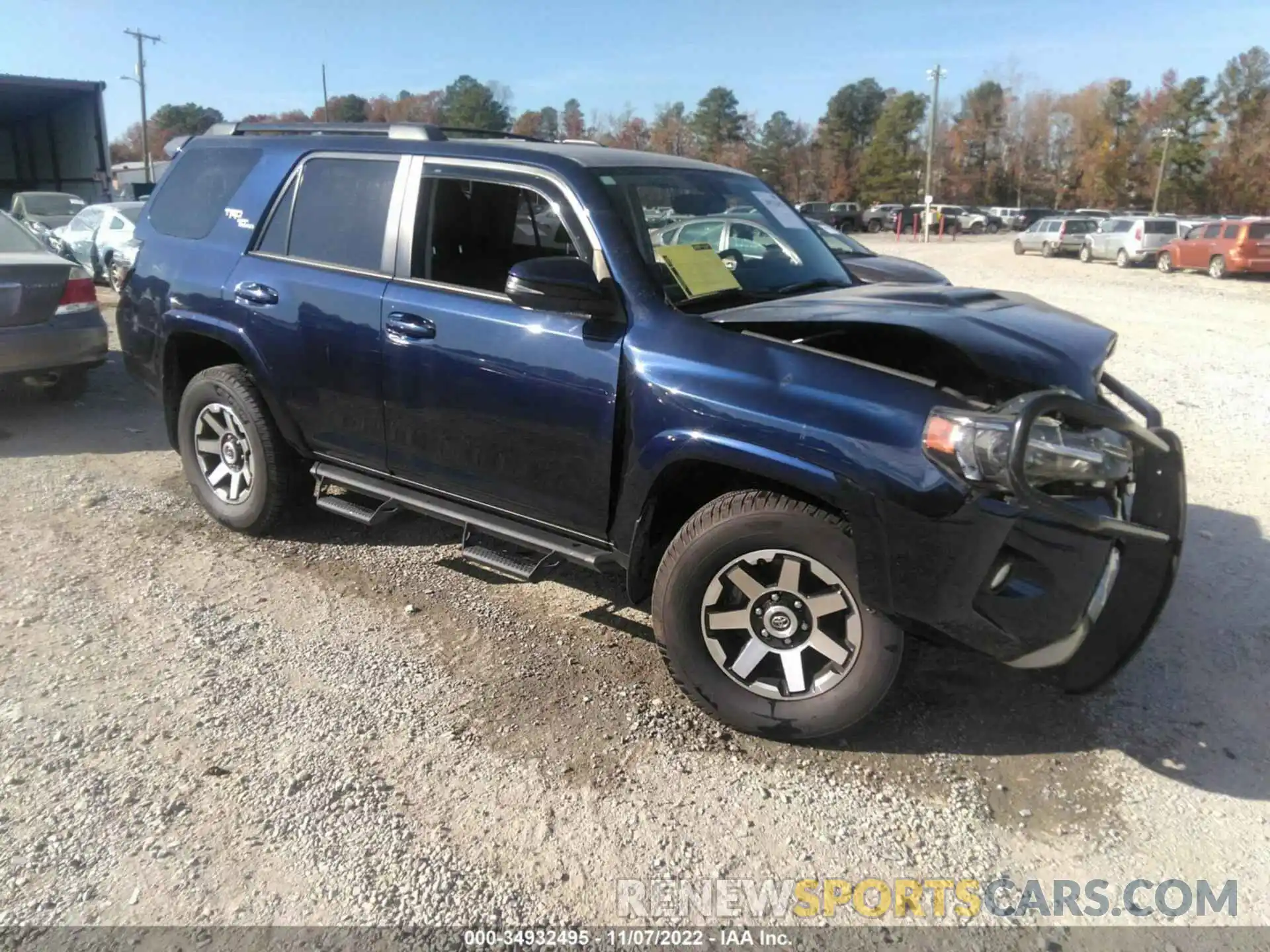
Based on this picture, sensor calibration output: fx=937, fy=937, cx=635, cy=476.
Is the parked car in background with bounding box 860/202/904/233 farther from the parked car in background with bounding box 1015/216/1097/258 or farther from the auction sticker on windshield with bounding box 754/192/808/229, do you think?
the auction sticker on windshield with bounding box 754/192/808/229

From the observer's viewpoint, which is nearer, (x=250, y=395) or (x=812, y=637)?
(x=812, y=637)

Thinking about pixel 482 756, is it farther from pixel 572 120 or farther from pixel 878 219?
pixel 572 120

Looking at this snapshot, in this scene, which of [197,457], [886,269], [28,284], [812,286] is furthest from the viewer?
[886,269]

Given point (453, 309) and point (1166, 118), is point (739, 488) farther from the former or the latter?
point (1166, 118)

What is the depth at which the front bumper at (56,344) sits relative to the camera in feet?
21.9

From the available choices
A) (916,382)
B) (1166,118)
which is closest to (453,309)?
(916,382)

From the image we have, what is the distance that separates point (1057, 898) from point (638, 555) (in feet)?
5.49

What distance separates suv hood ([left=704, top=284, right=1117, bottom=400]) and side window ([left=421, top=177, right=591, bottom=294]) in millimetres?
1053

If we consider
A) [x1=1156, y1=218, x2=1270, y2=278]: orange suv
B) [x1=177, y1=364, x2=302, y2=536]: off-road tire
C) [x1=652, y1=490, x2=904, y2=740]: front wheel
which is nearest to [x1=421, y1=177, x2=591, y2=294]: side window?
[x1=177, y1=364, x2=302, y2=536]: off-road tire

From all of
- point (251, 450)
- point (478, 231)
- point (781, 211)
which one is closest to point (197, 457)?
point (251, 450)

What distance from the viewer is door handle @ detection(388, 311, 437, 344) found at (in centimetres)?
381

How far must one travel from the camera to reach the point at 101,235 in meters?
15.2

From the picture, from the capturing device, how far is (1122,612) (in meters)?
3.10

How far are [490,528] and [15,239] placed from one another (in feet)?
19.4
